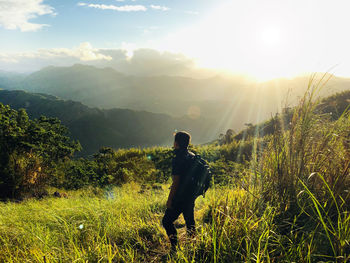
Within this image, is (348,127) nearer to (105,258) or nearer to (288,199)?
(288,199)

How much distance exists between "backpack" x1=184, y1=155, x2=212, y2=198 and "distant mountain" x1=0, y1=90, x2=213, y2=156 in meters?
112

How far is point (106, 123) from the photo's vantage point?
135m

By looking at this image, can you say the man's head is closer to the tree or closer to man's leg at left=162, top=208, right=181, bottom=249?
man's leg at left=162, top=208, right=181, bottom=249

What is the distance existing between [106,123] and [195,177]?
141142mm

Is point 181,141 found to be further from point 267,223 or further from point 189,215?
point 267,223

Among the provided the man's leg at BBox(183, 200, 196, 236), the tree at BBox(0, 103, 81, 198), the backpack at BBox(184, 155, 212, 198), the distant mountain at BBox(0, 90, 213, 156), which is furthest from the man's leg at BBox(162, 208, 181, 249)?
the distant mountain at BBox(0, 90, 213, 156)

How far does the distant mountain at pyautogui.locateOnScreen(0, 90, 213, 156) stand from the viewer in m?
120

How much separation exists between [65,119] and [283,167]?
471ft

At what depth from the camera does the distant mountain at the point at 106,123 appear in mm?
120188

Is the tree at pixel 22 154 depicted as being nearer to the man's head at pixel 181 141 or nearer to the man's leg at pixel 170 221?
the man's leg at pixel 170 221

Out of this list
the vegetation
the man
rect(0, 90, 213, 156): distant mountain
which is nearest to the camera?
the vegetation

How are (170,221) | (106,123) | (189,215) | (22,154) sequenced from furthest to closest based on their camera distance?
(106,123)
(22,154)
(189,215)
(170,221)

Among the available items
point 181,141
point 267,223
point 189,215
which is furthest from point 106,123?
point 267,223

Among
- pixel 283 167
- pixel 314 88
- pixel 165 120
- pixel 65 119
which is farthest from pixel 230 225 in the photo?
pixel 165 120
